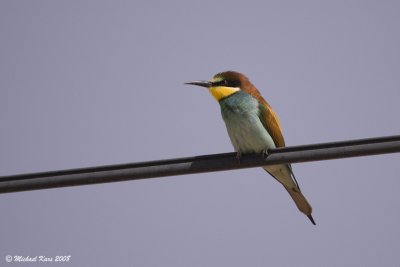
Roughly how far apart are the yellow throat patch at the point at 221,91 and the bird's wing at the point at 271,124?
282 millimetres

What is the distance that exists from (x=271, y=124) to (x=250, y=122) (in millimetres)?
217

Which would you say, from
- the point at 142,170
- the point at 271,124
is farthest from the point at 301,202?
the point at 142,170

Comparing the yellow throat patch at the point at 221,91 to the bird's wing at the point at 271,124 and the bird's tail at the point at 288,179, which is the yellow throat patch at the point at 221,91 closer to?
the bird's wing at the point at 271,124

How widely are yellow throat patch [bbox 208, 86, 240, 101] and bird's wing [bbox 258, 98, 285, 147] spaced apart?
0.28 meters

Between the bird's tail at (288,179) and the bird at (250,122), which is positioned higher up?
the bird at (250,122)

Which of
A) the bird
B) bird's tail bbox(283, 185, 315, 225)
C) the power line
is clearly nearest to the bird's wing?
the bird

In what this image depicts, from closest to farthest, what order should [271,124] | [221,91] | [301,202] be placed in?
1. [301,202]
2. [271,124]
3. [221,91]

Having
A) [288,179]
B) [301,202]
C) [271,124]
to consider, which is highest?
[271,124]

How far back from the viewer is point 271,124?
14.7 feet

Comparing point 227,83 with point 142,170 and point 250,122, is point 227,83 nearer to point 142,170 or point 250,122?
point 250,122

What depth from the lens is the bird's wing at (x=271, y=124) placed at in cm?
445

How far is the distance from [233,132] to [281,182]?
0.58 metres

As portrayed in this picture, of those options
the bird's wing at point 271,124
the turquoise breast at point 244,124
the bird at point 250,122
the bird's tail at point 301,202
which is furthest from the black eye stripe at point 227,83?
the bird's tail at point 301,202

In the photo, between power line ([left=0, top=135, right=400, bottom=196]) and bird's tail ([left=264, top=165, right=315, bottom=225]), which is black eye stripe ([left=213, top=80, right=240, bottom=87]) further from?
power line ([left=0, top=135, right=400, bottom=196])
